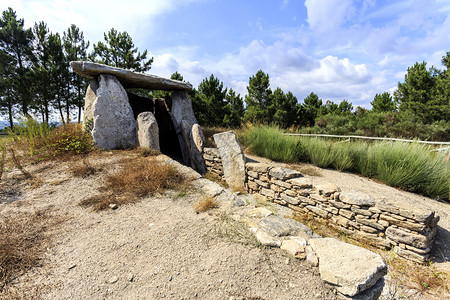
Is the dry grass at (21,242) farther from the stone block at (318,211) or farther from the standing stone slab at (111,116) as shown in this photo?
the stone block at (318,211)

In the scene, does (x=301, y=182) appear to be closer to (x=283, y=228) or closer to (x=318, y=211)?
(x=318, y=211)

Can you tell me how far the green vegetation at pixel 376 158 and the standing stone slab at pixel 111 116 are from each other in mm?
4127

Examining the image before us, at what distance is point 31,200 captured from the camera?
3.18 meters

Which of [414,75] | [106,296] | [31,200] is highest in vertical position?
[414,75]

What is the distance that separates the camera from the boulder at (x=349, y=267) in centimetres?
163

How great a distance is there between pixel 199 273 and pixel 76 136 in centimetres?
584

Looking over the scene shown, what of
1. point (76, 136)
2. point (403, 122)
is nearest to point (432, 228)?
point (76, 136)

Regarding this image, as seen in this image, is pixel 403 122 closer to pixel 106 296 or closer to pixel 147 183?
pixel 147 183

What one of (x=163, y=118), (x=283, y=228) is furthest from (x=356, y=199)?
(x=163, y=118)

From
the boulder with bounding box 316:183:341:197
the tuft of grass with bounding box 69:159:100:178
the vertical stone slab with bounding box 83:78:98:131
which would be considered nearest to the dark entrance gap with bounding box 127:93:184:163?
the vertical stone slab with bounding box 83:78:98:131

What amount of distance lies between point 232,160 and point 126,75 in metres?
4.67

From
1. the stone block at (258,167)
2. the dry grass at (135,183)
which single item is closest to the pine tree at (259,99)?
the stone block at (258,167)

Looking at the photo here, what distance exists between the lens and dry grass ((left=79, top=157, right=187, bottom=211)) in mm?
3186

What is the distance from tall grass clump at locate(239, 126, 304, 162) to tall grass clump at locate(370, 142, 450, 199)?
2.06 m
